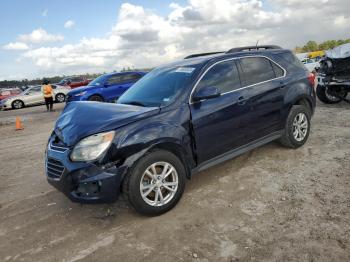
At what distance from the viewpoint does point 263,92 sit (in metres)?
5.11

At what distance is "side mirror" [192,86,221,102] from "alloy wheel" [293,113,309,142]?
2.13 metres

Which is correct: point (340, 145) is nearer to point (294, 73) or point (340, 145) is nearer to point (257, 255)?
point (294, 73)

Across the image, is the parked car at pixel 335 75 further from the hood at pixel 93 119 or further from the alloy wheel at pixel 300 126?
the hood at pixel 93 119

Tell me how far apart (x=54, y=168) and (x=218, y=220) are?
79.2 inches

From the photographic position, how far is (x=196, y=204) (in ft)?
13.7

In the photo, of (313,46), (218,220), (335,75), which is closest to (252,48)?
(218,220)

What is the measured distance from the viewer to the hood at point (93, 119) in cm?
377

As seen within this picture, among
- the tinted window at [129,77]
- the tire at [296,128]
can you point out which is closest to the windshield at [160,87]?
the tire at [296,128]

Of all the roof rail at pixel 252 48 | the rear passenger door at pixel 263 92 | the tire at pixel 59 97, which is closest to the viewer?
the rear passenger door at pixel 263 92

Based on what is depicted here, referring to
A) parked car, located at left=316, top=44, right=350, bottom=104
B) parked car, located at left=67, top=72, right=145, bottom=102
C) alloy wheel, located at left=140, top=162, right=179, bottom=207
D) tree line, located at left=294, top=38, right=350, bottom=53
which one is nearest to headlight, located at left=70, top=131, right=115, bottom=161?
alloy wheel, located at left=140, top=162, right=179, bottom=207

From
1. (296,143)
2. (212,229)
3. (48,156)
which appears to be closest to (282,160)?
(296,143)

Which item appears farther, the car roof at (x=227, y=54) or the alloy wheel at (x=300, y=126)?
the alloy wheel at (x=300, y=126)

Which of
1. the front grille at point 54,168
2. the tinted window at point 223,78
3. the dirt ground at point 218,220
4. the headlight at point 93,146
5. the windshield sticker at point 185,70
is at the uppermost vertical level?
the windshield sticker at point 185,70

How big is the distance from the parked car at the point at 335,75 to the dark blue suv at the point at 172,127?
14.4ft
